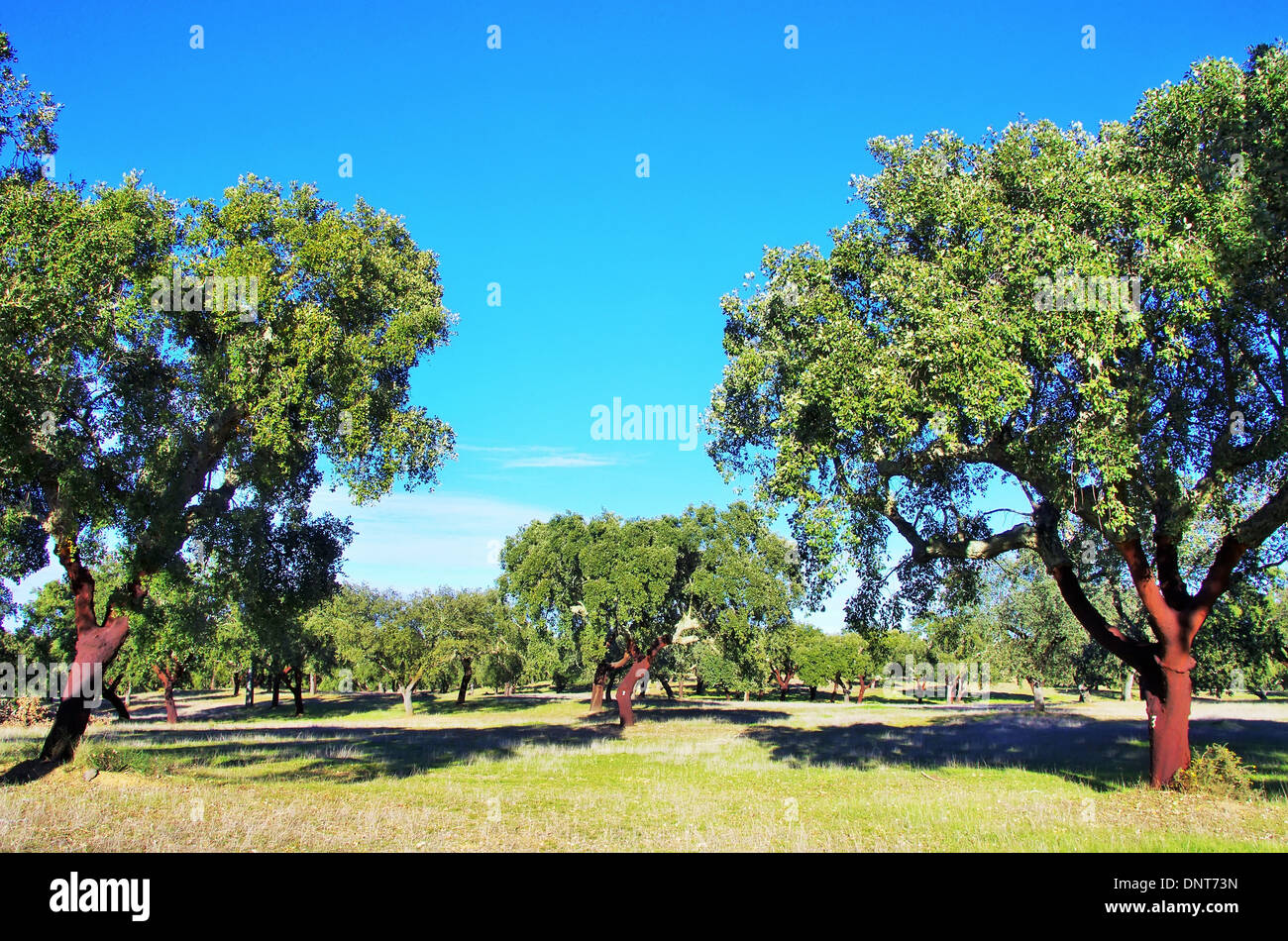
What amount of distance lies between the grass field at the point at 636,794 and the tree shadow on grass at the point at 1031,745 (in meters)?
0.18

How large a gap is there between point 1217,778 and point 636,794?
45.6 ft

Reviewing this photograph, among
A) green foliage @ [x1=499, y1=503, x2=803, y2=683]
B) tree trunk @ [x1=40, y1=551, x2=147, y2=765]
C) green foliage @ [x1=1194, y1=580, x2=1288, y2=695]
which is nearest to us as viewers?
tree trunk @ [x1=40, y1=551, x2=147, y2=765]

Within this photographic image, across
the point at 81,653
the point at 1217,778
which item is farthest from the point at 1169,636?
the point at 81,653

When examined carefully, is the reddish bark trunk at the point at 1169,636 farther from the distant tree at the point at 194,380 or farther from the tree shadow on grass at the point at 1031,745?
the distant tree at the point at 194,380

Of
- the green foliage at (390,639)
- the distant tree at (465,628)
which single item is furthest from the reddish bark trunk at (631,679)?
the green foliage at (390,639)

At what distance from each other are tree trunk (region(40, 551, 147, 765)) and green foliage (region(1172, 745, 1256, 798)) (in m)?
27.0

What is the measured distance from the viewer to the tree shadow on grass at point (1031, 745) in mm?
23000

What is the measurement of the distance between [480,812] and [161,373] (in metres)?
15.1

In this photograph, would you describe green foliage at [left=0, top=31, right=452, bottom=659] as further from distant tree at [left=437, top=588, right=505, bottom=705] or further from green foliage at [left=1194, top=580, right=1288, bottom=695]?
distant tree at [left=437, top=588, right=505, bottom=705]

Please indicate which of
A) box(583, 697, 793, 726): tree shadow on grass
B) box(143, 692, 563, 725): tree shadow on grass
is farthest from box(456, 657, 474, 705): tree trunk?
box(583, 697, 793, 726): tree shadow on grass

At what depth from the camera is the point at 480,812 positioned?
→ 16.3m

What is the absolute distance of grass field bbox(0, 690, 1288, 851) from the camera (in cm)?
1289

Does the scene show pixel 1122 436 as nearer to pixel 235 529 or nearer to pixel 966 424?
pixel 966 424

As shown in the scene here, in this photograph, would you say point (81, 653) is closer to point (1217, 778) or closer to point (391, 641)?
point (1217, 778)
